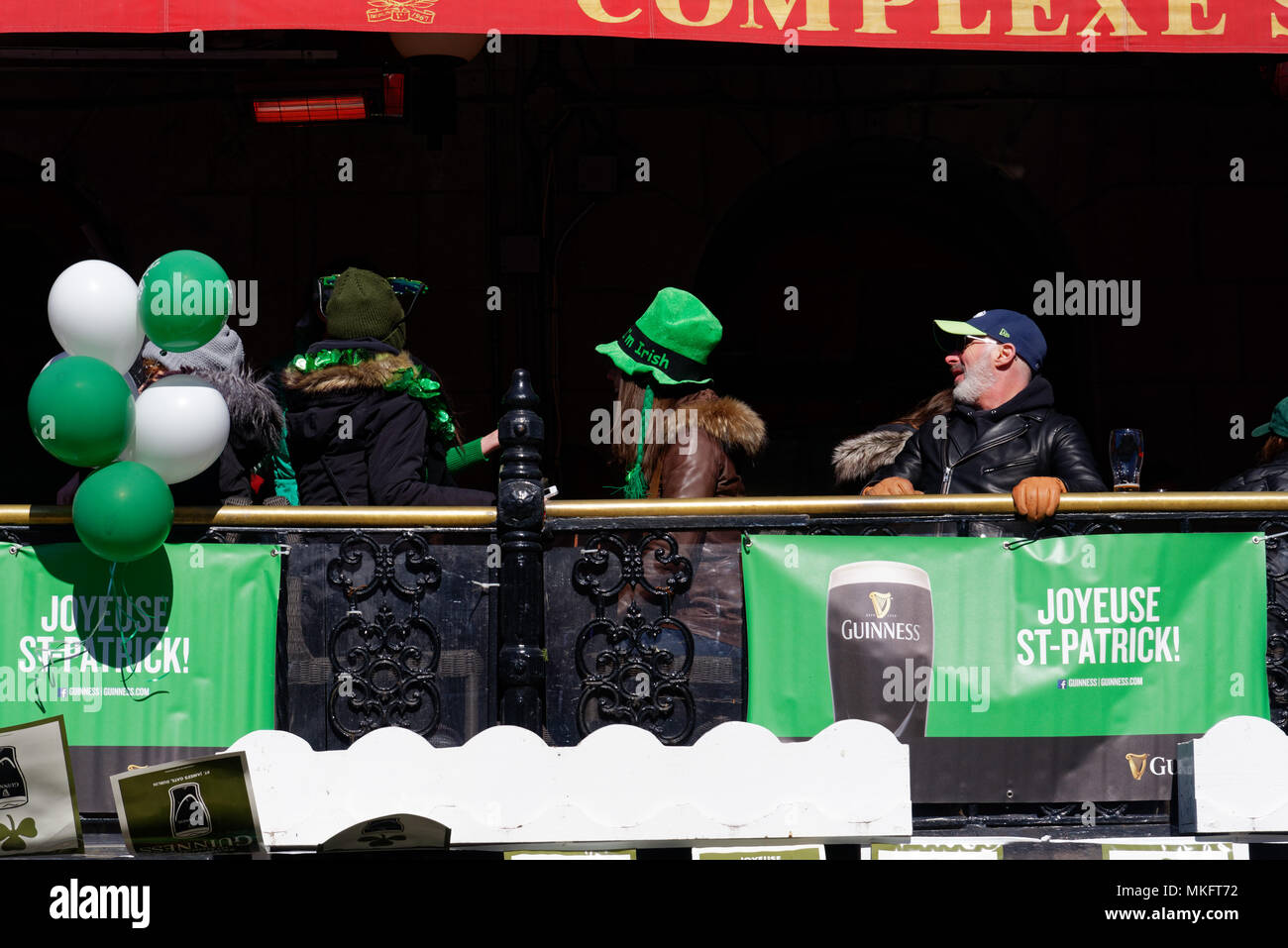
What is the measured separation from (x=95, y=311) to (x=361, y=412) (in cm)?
109

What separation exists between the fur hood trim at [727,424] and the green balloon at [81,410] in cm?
228

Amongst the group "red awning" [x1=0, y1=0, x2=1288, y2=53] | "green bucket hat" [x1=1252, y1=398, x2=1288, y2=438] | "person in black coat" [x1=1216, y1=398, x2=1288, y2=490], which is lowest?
"person in black coat" [x1=1216, y1=398, x2=1288, y2=490]

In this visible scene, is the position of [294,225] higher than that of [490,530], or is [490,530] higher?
[294,225]

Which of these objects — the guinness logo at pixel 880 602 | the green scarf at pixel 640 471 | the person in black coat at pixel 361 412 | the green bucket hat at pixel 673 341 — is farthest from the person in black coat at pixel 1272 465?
the person in black coat at pixel 361 412

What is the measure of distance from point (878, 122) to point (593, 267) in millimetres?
2399

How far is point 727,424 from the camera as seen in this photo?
6098 millimetres

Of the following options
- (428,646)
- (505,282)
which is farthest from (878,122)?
(428,646)

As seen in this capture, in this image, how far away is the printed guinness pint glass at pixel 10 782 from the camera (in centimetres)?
546

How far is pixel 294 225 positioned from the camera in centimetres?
1038

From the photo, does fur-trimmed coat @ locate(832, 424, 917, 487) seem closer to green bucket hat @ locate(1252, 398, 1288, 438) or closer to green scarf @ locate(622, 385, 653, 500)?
green scarf @ locate(622, 385, 653, 500)

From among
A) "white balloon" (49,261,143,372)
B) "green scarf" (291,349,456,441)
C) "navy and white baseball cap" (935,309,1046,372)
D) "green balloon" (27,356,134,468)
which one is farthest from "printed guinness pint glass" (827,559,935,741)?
"white balloon" (49,261,143,372)

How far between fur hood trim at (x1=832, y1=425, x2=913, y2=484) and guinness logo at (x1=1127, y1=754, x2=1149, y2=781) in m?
1.77

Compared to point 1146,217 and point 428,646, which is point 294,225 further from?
point 1146,217

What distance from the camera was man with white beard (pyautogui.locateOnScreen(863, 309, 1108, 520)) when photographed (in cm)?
619
